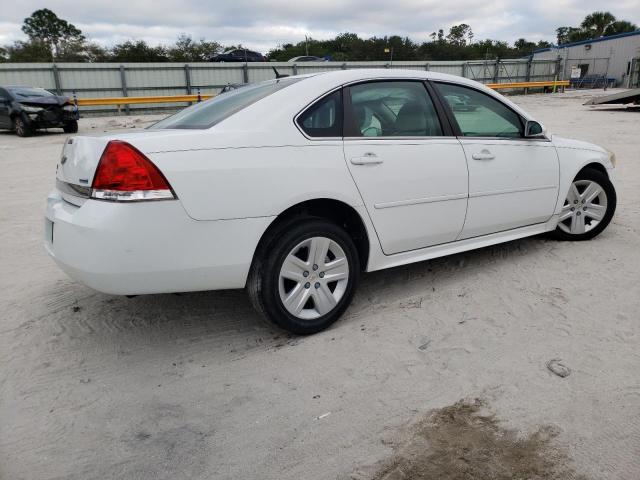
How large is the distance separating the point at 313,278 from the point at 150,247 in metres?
0.99

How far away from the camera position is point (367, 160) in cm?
326

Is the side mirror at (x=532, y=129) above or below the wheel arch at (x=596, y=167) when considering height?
above

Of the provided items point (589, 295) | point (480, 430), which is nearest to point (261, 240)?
point (480, 430)

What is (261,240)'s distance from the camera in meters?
2.98

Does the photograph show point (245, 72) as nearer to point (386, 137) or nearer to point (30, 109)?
point (30, 109)

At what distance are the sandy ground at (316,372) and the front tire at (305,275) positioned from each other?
0.53 feet

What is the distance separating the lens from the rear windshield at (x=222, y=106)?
3.15 meters

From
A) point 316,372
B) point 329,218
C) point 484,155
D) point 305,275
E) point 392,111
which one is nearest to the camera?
point 316,372

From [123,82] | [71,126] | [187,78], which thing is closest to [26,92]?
[71,126]

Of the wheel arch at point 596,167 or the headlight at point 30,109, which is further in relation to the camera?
the headlight at point 30,109

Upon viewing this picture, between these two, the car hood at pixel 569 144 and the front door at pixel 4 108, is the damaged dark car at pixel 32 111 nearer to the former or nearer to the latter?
the front door at pixel 4 108

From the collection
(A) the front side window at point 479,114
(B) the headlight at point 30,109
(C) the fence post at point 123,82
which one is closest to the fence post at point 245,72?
(C) the fence post at point 123,82

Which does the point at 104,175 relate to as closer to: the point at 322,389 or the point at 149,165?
the point at 149,165

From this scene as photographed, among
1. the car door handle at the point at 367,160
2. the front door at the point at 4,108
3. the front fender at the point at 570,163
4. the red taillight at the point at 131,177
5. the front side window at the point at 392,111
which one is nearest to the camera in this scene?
the red taillight at the point at 131,177
